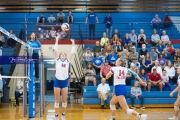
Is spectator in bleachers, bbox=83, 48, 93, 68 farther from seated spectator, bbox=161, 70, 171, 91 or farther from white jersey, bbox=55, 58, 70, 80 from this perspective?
white jersey, bbox=55, 58, 70, 80

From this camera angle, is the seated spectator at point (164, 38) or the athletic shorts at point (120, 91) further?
the seated spectator at point (164, 38)

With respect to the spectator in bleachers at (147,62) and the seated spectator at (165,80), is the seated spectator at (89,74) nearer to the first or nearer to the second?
the spectator in bleachers at (147,62)

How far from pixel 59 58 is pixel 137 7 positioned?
18583 mm

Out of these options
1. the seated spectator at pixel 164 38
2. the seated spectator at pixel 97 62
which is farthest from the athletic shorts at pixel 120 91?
the seated spectator at pixel 164 38

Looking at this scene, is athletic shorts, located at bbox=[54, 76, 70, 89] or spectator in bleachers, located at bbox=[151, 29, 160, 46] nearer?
athletic shorts, located at bbox=[54, 76, 70, 89]

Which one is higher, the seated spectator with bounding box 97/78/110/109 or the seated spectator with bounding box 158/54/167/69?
the seated spectator with bounding box 158/54/167/69

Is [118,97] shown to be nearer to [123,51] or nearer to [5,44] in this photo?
[123,51]

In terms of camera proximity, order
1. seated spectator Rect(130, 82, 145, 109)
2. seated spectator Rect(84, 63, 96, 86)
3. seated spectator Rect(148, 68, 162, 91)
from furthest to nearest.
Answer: seated spectator Rect(84, 63, 96, 86) → seated spectator Rect(148, 68, 162, 91) → seated spectator Rect(130, 82, 145, 109)

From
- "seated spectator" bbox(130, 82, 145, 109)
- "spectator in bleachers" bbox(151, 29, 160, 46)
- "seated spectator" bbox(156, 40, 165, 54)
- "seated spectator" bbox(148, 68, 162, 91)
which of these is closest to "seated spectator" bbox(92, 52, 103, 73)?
"seated spectator" bbox(130, 82, 145, 109)

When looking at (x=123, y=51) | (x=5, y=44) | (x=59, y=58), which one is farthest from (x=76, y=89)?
(x=59, y=58)

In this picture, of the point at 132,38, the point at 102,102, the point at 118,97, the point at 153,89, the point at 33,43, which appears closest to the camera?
the point at 118,97

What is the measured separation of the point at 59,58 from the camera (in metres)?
10.5

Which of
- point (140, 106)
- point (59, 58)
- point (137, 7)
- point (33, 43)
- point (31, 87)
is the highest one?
point (137, 7)

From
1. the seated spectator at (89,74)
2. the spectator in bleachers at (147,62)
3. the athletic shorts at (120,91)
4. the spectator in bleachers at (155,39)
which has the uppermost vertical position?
the spectator in bleachers at (155,39)
